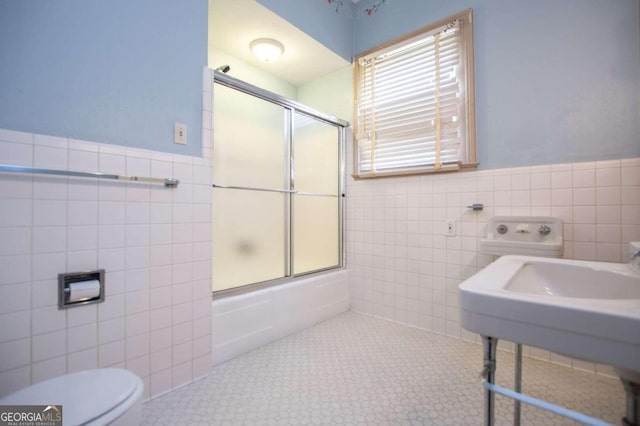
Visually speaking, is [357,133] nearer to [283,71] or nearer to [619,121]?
[283,71]

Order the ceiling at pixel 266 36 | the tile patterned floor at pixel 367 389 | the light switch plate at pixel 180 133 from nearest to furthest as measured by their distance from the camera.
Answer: the tile patterned floor at pixel 367 389, the light switch plate at pixel 180 133, the ceiling at pixel 266 36

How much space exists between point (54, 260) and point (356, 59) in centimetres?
251

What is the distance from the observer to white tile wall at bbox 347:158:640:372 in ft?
4.99

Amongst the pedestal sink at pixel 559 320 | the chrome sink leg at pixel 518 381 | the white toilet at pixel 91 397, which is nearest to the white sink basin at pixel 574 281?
the pedestal sink at pixel 559 320

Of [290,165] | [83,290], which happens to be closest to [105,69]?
[83,290]

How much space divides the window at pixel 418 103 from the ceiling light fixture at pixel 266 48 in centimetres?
71

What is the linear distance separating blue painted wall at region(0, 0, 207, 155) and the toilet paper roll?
615 mm

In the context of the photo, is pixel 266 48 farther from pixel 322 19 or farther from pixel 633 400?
pixel 633 400

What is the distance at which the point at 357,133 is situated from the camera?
2.51 meters

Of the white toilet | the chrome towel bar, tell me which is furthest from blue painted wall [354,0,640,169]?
the white toilet

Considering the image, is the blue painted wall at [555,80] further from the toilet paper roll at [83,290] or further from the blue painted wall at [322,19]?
the toilet paper roll at [83,290]

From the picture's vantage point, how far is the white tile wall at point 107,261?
106cm

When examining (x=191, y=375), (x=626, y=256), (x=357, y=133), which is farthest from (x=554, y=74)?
(x=191, y=375)

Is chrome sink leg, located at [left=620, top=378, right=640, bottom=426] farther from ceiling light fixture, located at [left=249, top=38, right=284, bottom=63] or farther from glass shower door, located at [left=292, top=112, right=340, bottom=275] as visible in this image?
ceiling light fixture, located at [left=249, top=38, right=284, bottom=63]
